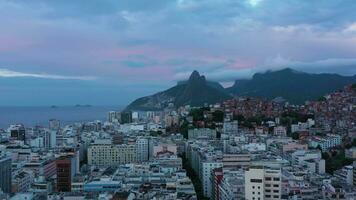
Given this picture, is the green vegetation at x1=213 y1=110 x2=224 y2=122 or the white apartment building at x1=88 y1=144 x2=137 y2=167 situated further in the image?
the green vegetation at x1=213 y1=110 x2=224 y2=122

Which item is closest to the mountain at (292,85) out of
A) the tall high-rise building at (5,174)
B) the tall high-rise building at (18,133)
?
the tall high-rise building at (18,133)

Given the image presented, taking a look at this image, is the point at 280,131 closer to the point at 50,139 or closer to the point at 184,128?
the point at 184,128

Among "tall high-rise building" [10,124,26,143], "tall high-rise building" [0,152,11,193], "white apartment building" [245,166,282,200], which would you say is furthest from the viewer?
"tall high-rise building" [10,124,26,143]

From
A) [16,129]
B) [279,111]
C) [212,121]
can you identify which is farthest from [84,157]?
[279,111]

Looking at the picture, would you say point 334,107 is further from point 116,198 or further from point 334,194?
point 116,198

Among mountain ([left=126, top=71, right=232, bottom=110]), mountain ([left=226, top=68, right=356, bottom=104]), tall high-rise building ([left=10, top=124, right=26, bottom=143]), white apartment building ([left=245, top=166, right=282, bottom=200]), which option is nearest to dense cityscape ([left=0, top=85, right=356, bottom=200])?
white apartment building ([left=245, top=166, right=282, bottom=200])

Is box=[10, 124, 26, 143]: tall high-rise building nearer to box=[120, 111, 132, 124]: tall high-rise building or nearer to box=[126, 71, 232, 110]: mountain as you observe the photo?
box=[120, 111, 132, 124]: tall high-rise building

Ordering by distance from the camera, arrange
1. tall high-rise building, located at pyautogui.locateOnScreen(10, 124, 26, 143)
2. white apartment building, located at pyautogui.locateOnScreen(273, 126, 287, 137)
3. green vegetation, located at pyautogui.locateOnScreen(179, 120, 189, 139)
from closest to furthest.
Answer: tall high-rise building, located at pyautogui.locateOnScreen(10, 124, 26, 143)
white apartment building, located at pyautogui.locateOnScreen(273, 126, 287, 137)
green vegetation, located at pyautogui.locateOnScreen(179, 120, 189, 139)
